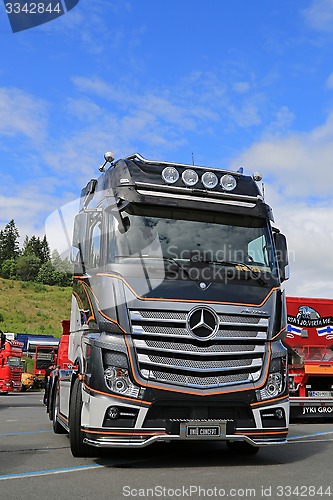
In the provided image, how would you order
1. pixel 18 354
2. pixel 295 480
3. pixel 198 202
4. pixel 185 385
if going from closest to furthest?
pixel 295 480
pixel 185 385
pixel 198 202
pixel 18 354

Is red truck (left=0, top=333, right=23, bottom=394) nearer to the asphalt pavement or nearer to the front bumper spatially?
the asphalt pavement

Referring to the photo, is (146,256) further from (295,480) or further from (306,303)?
(306,303)

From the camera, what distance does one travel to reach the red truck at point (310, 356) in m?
14.2

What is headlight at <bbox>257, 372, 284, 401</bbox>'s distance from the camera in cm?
755

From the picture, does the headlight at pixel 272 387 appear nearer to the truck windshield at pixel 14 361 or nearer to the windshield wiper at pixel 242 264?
the windshield wiper at pixel 242 264

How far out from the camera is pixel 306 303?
1638cm

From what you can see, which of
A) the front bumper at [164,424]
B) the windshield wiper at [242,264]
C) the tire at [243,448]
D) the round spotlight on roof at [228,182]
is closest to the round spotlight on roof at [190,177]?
the round spotlight on roof at [228,182]

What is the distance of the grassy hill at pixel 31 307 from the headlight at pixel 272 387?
221ft

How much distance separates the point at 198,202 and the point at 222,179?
0.52 metres

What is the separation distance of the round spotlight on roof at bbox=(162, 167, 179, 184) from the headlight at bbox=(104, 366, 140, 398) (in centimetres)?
245

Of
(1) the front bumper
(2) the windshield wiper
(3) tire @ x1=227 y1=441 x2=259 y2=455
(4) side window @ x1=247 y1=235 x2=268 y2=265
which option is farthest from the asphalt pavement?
(4) side window @ x1=247 y1=235 x2=268 y2=265

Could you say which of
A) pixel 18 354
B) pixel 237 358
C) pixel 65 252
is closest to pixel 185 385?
pixel 237 358

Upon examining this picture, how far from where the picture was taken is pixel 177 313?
7363mm

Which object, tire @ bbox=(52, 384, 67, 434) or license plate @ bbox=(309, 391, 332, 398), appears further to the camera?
license plate @ bbox=(309, 391, 332, 398)
